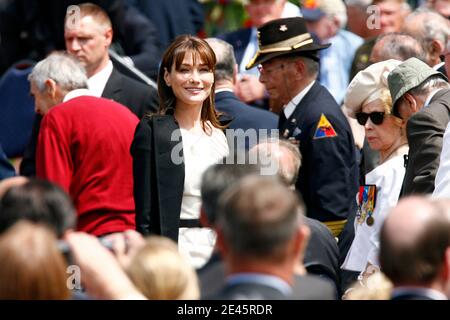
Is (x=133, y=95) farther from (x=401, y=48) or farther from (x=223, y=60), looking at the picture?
(x=401, y=48)

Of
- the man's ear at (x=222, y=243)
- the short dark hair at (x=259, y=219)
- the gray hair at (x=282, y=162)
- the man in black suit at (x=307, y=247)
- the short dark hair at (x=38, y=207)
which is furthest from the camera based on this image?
the gray hair at (x=282, y=162)

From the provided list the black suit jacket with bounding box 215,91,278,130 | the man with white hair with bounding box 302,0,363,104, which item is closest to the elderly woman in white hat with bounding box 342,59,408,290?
the black suit jacket with bounding box 215,91,278,130

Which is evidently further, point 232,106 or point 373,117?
point 232,106

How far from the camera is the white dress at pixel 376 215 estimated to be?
6691 millimetres

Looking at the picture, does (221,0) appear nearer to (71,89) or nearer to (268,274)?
(71,89)

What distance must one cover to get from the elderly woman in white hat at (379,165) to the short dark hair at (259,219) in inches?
101

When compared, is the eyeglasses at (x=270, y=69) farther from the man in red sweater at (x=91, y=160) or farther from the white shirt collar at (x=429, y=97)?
the white shirt collar at (x=429, y=97)

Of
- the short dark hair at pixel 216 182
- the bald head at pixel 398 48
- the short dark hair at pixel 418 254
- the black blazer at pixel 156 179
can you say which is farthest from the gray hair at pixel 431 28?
the short dark hair at pixel 418 254

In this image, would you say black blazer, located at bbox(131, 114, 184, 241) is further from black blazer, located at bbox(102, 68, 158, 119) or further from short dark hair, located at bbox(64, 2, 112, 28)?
short dark hair, located at bbox(64, 2, 112, 28)

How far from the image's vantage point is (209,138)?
692 centimetres

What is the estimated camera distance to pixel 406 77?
6809 millimetres

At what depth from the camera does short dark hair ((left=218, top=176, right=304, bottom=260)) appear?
397 cm

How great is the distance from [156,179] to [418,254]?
281 cm

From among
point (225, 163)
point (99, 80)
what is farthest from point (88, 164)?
point (225, 163)
